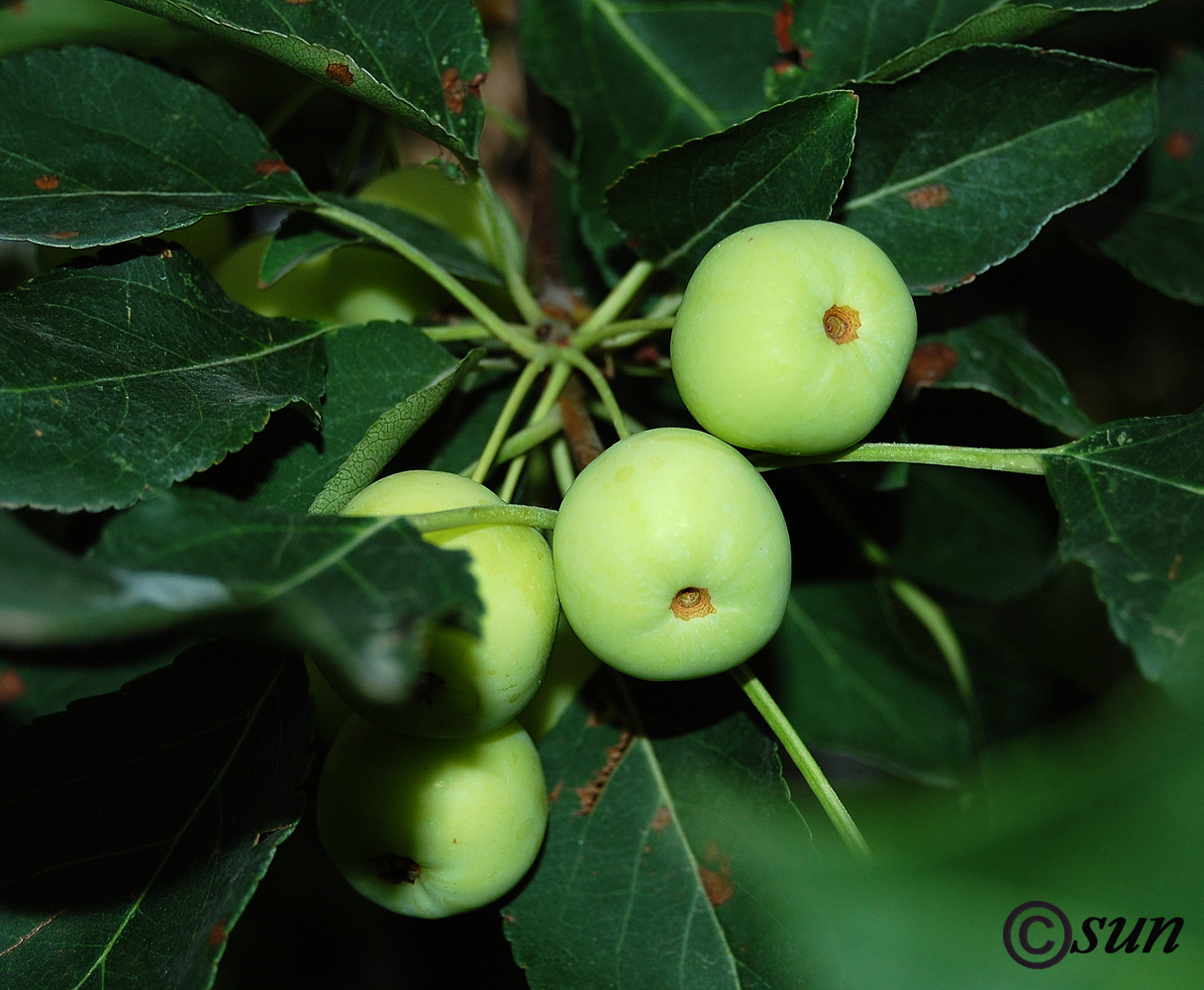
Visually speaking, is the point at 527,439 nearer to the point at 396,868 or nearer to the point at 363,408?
the point at 363,408

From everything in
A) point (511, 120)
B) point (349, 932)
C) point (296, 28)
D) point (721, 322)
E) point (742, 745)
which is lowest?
point (349, 932)

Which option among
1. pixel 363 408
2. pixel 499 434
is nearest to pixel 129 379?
pixel 363 408

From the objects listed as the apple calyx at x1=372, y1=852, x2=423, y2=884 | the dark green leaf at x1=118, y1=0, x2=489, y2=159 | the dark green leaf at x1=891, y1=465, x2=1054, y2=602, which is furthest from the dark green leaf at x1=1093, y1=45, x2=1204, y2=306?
the apple calyx at x1=372, y1=852, x2=423, y2=884

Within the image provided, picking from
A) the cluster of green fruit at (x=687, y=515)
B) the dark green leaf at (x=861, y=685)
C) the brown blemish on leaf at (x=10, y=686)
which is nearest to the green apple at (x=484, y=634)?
the cluster of green fruit at (x=687, y=515)

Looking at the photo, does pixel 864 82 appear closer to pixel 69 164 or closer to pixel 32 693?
pixel 69 164

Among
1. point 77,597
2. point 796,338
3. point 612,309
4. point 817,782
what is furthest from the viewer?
point 612,309

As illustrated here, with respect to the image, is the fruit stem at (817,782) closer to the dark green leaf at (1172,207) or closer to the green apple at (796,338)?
the green apple at (796,338)

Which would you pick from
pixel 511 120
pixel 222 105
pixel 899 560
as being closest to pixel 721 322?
pixel 222 105
